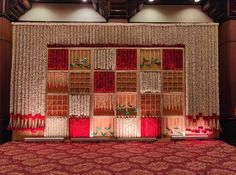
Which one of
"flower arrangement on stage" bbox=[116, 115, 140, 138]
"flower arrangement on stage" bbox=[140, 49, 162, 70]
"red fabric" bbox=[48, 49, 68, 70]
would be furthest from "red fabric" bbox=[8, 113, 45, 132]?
"flower arrangement on stage" bbox=[140, 49, 162, 70]

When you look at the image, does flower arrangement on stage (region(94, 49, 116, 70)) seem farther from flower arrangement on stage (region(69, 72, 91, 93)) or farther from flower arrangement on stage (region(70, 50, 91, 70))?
flower arrangement on stage (region(69, 72, 91, 93))

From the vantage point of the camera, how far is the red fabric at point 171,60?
214 inches

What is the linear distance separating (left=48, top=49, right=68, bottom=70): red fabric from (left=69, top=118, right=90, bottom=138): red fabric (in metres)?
1.27

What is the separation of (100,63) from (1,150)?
276 cm

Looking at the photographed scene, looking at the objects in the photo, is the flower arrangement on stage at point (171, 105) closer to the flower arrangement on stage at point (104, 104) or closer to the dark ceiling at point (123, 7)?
the flower arrangement on stage at point (104, 104)

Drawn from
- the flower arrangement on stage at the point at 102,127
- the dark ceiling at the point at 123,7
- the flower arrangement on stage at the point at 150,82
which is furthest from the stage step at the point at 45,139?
the dark ceiling at the point at 123,7

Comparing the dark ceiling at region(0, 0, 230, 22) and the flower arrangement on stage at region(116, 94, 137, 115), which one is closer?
the dark ceiling at region(0, 0, 230, 22)

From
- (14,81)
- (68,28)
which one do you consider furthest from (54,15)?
(14,81)

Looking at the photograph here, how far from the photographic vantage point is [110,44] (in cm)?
539

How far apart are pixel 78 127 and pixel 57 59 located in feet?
5.51

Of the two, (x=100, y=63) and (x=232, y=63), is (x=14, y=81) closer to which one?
(x=100, y=63)

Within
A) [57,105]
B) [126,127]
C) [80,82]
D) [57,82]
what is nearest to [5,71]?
[57,82]

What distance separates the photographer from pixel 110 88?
17.7 feet

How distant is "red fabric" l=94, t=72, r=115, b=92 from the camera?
212 inches
